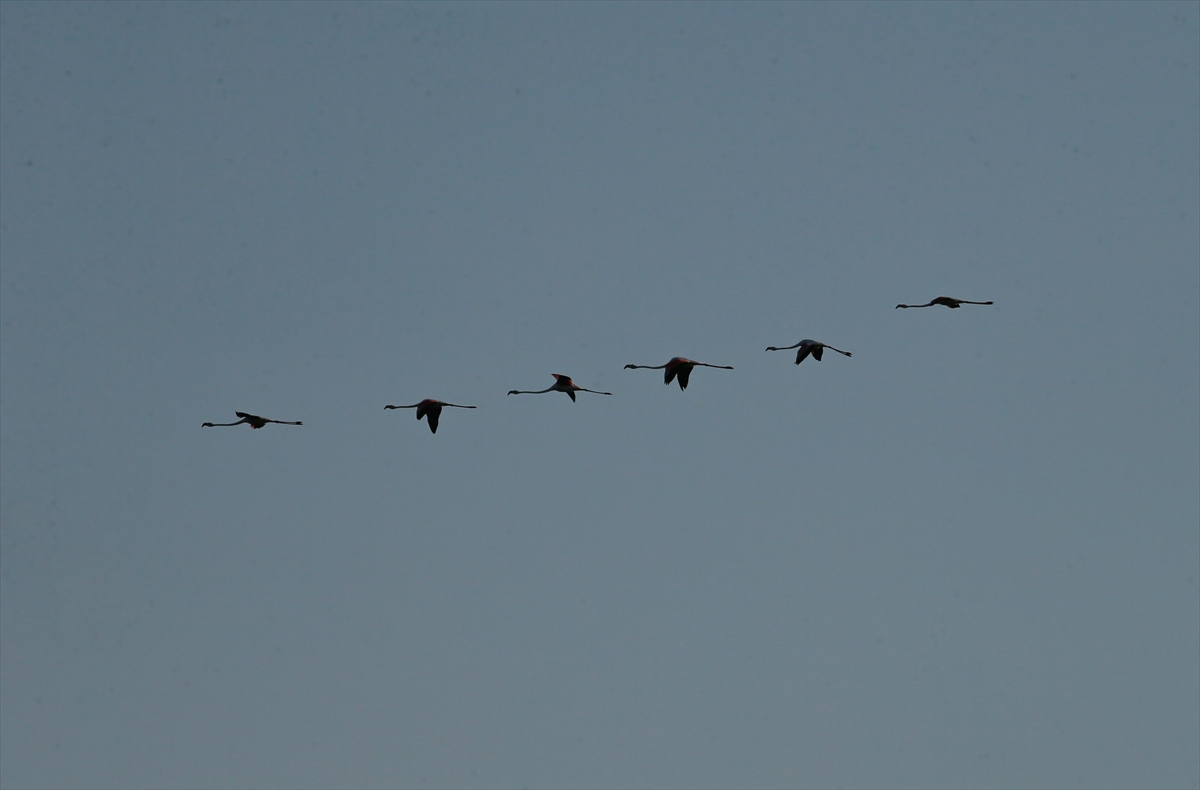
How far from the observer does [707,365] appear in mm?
67125

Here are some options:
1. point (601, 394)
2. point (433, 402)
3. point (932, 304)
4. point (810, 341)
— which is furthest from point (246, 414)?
point (932, 304)

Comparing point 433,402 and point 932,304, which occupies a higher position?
point 932,304

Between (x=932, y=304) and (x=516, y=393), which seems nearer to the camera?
(x=932, y=304)

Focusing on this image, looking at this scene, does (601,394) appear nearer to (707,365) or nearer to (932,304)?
(707,365)

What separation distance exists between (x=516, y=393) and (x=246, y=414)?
11048mm

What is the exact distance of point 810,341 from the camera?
226 feet

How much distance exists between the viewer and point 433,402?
65438mm

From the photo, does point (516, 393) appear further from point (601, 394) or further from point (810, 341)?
point (810, 341)

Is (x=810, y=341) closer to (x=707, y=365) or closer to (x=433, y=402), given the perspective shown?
(x=707, y=365)

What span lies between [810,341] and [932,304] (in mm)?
5780

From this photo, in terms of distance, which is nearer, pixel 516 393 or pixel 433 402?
pixel 433 402

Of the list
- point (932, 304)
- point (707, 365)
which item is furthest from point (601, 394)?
point (932, 304)

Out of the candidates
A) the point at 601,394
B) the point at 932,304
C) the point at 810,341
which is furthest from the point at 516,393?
the point at 932,304

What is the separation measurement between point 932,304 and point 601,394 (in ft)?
42.3
